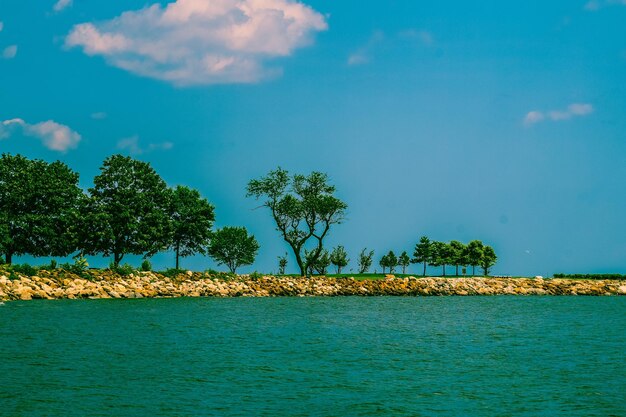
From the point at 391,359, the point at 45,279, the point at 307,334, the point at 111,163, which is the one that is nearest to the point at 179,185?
the point at 111,163

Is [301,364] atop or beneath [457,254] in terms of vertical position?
beneath

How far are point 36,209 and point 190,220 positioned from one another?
731 inches

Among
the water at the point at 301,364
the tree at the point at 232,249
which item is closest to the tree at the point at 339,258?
the tree at the point at 232,249

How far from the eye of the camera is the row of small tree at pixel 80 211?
68.4 metres

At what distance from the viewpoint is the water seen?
15391 mm

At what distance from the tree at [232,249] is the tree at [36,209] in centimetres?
3685

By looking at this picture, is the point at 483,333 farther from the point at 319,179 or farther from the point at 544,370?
the point at 319,179

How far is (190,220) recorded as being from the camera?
8225 cm

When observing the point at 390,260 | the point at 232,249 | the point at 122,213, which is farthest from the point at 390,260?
the point at 122,213

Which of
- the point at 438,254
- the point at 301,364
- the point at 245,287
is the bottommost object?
the point at 301,364

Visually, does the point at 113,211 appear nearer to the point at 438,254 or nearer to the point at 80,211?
the point at 80,211

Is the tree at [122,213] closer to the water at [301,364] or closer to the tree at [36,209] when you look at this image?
the tree at [36,209]

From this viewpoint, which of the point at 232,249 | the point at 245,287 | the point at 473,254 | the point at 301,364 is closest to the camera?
the point at 301,364

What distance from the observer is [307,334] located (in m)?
29.1
